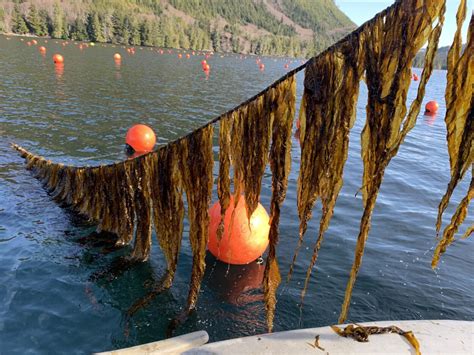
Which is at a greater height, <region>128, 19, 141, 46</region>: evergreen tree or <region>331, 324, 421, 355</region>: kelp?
<region>128, 19, 141, 46</region>: evergreen tree

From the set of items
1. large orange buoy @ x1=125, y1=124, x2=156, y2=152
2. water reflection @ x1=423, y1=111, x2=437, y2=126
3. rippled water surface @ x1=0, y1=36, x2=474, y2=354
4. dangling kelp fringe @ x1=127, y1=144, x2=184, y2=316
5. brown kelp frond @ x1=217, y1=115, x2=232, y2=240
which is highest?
brown kelp frond @ x1=217, y1=115, x2=232, y2=240

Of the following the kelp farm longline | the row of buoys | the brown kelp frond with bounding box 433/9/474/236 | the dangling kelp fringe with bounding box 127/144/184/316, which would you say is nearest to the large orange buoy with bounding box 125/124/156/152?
the row of buoys

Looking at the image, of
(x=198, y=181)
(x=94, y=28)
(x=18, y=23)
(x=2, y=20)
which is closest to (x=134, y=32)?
(x=94, y=28)

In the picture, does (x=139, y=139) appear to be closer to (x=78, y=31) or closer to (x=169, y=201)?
(x=169, y=201)

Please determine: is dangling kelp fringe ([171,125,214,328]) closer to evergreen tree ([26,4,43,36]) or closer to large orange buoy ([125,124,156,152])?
large orange buoy ([125,124,156,152])

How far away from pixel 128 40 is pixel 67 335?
4902 inches

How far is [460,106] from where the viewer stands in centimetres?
325

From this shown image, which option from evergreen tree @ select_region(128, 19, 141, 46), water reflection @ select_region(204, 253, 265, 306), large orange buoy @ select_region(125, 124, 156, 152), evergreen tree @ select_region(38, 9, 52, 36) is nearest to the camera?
water reflection @ select_region(204, 253, 265, 306)

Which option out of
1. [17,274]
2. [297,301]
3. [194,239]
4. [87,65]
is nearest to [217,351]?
[194,239]

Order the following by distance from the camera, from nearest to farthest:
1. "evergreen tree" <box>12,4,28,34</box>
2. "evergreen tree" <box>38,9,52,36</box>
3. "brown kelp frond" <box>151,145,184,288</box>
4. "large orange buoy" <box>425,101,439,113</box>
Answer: "brown kelp frond" <box>151,145,184,288</box> < "large orange buoy" <box>425,101,439,113</box> < "evergreen tree" <box>12,4,28,34</box> < "evergreen tree" <box>38,9,52,36</box>

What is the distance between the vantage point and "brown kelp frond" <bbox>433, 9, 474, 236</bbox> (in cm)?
313

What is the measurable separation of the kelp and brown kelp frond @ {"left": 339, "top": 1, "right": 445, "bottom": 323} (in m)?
2.24

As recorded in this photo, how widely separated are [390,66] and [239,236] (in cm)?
527

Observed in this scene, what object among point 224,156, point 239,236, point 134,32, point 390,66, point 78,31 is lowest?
point 239,236
